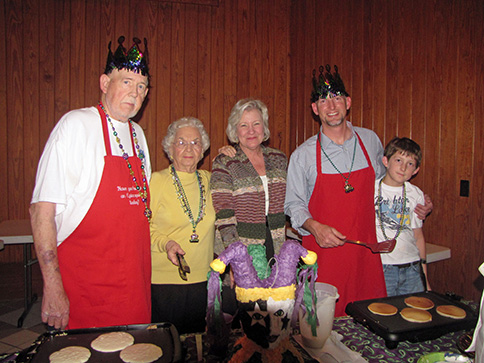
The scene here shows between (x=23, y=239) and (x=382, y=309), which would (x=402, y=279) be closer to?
(x=382, y=309)

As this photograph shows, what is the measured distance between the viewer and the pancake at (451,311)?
4.22ft

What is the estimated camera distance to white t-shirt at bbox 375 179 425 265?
1.95 meters

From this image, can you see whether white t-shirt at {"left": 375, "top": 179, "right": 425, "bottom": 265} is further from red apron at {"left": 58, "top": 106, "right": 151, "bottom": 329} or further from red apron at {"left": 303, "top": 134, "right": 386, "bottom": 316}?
red apron at {"left": 58, "top": 106, "right": 151, "bottom": 329}

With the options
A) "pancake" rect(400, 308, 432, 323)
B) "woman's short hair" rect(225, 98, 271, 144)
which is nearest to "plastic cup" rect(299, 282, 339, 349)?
"pancake" rect(400, 308, 432, 323)

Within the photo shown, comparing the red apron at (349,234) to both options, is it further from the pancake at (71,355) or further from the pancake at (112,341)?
the pancake at (71,355)

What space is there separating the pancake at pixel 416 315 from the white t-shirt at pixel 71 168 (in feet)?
4.25

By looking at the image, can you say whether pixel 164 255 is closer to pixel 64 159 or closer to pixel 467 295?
pixel 64 159

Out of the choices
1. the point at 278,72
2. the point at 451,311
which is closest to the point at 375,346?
the point at 451,311

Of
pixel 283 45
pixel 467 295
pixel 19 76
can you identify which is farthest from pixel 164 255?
pixel 283 45

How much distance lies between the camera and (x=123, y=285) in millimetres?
1542

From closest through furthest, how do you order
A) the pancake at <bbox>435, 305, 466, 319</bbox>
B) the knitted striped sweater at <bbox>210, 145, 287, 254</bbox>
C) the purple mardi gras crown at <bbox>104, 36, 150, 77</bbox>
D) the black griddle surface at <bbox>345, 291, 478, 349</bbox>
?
the black griddle surface at <bbox>345, 291, 478, 349</bbox>
the pancake at <bbox>435, 305, 466, 319</bbox>
the purple mardi gras crown at <bbox>104, 36, 150, 77</bbox>
the knitted striped sweater at <bbox>210, 145, 287, 254</bbox>

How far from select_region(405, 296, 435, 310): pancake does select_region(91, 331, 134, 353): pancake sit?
1.05 meters

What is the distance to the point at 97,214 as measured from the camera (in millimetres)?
1471

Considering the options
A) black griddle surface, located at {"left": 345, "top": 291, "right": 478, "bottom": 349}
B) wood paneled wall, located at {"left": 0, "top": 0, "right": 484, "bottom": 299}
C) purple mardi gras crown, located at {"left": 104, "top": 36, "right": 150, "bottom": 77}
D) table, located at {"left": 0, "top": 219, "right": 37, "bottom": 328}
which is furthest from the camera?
table, located at {"left": 0, "top": 219, "right": 37, "bottom": 328}
